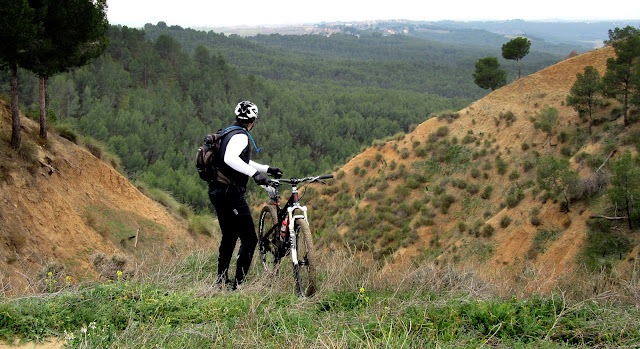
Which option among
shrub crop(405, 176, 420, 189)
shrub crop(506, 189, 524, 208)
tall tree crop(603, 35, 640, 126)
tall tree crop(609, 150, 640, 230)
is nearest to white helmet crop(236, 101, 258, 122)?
tall tree crop(609, 150, 640, 230)

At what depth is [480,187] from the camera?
1689 cm

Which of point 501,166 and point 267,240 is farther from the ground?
Result: point 267,240

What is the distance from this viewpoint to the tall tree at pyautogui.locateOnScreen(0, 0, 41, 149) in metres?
8.76

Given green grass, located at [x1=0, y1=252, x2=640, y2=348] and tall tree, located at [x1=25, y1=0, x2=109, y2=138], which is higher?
tall tree, located at [x1=25, y1=0, x2=109, y2=138]

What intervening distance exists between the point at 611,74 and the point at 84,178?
54.3 feet

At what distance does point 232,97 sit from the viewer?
208ft

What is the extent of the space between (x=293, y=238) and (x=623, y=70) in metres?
15.5

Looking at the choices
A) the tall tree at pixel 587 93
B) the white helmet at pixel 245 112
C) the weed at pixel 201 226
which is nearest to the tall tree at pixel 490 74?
the tall tree at pixel 587 93

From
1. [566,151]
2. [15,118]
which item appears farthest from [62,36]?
[566,151]

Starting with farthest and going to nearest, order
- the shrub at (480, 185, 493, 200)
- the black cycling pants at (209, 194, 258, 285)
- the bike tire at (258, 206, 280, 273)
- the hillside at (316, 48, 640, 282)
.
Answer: the shrub at (480, 185, 493, 200)
the hillside at (316, 48, 640, 282)
the bike tire at (258, 206, 280, 273)
the black cycling pants at (209, 194, 258, 285)

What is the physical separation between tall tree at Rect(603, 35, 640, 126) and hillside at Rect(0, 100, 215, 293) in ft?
45.7

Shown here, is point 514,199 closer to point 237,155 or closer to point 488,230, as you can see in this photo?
point 488,230

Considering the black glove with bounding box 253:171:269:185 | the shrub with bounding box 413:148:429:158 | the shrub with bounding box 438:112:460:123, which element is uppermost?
the black glove with bounding box 253:171:269:185

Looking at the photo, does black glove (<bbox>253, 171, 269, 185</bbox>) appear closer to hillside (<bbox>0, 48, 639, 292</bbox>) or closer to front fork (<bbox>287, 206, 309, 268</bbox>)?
front fork (<bbox>287, 206, 309, 268</bbox>)
